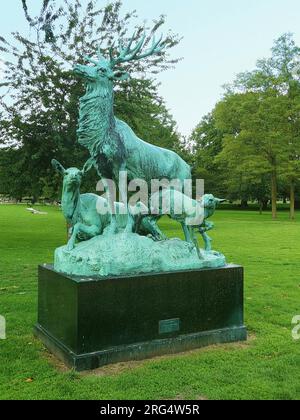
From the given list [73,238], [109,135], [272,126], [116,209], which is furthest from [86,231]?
[272,126]

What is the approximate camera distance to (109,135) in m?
5.09

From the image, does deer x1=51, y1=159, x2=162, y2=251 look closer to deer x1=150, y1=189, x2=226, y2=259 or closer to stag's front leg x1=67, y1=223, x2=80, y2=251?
stag's front leg x1=67, y1=223, x2=80, y2=251

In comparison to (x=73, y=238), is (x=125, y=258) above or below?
below

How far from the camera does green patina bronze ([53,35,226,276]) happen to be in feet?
16.3

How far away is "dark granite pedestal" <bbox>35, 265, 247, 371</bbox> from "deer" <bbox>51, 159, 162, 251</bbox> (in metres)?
0.66

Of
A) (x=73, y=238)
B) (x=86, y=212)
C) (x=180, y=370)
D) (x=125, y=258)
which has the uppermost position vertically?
(x=86, y=212)

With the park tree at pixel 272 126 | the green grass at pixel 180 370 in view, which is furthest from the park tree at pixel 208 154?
the green grass at pixel 180 370

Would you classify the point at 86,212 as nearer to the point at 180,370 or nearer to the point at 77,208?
the point at 77,208

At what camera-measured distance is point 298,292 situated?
8281mm

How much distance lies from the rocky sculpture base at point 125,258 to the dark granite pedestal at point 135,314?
15 centimetres

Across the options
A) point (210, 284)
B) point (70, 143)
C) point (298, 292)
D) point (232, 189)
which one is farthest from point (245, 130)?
point (210, 284)

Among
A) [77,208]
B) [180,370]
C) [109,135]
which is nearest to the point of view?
[180,370]

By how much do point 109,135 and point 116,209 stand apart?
3.27ft
